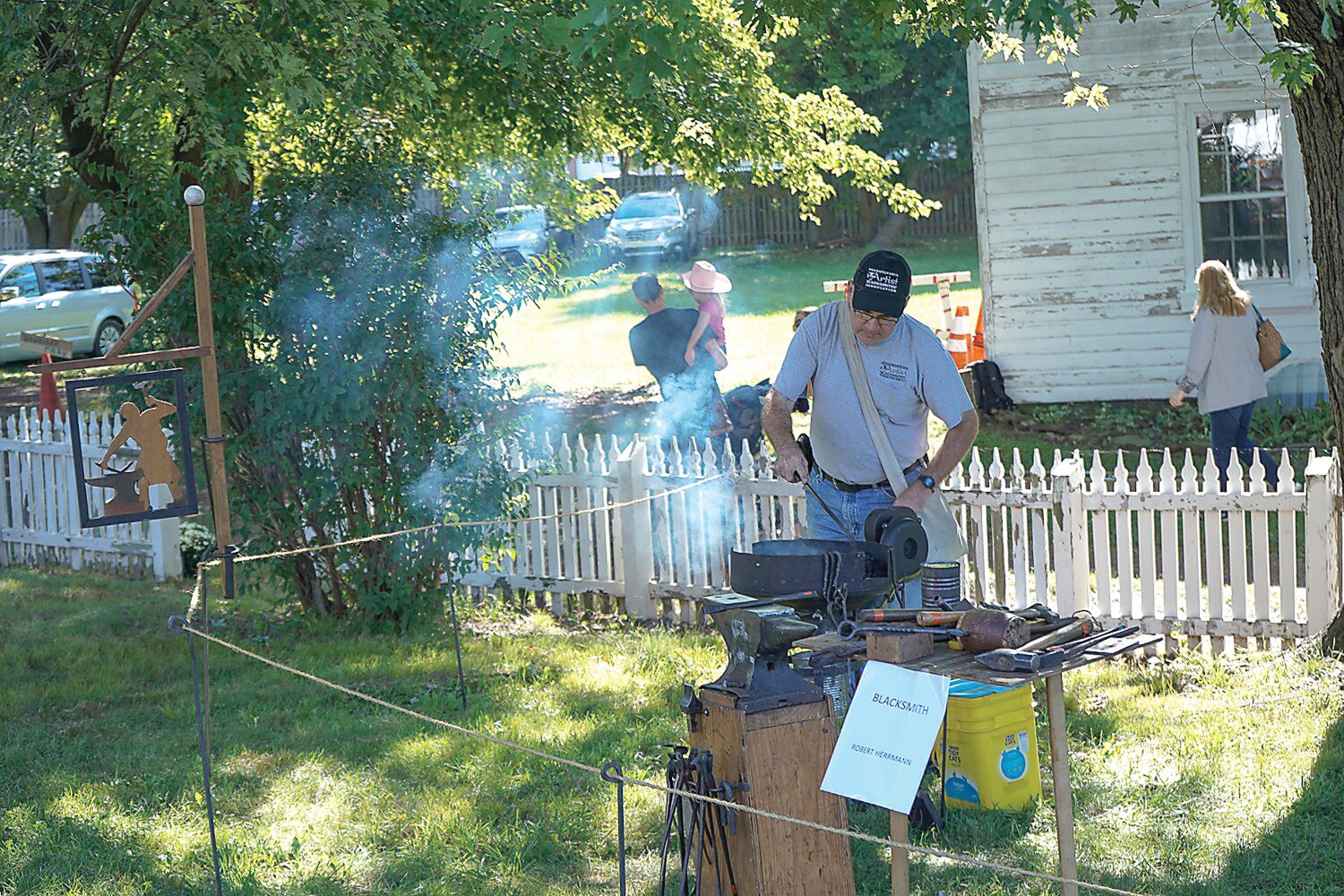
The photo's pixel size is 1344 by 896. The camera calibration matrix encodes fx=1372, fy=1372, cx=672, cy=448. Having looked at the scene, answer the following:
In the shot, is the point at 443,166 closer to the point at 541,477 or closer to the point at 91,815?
the point at 541,477

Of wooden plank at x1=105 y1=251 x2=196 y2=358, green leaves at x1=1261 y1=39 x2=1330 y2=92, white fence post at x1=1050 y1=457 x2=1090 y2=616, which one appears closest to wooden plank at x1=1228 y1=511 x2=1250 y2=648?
white fence post at x1=1050 y1=457 x2=1090 y2=616

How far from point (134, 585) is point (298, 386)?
9.83 feet

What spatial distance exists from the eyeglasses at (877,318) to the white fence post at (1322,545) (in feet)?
9.10

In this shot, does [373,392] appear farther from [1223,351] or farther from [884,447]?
[1223,351]

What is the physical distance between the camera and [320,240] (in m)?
7.52

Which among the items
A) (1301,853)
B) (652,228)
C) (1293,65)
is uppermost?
(652,228)

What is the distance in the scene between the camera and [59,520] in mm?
10336

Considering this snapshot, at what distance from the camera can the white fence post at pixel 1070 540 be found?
7051mm

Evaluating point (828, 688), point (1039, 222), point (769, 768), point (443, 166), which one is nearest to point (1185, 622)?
point (828, 688)

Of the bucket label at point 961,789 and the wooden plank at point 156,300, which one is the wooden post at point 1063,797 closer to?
the bucket label at point 961,789

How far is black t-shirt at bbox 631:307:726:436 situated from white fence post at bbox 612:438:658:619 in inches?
82.1

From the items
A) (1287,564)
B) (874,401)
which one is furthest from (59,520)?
(1287,564)

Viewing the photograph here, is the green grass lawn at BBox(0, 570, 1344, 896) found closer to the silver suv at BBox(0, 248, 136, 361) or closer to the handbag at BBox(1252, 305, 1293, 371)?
the handbag at BBox(1252, 305, 1293, 371)

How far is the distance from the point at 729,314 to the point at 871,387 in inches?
663
